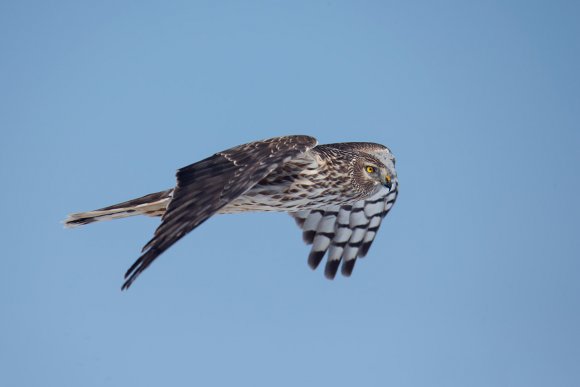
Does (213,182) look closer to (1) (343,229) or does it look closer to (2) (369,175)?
(2) (369,175)

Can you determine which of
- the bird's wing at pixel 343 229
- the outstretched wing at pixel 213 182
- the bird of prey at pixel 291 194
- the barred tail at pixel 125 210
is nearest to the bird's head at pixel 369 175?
the bird of prey at pixel 291 194

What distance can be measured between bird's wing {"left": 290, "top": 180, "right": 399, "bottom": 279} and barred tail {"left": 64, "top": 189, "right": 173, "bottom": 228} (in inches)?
89.8

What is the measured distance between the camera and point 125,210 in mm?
8750

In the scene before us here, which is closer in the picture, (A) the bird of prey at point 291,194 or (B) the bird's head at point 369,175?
(A) the bird of prey at point 291,194

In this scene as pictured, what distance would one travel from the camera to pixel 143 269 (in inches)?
257

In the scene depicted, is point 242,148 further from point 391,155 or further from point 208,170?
point 391,155

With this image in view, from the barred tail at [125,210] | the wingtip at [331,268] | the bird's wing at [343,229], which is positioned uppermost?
the bird's wing at [343,229]

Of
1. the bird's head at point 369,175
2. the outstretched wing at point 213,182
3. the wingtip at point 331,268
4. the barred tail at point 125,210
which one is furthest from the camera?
the wingtip at point 331,268

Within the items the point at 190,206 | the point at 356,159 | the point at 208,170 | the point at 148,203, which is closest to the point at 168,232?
the point at 190,206

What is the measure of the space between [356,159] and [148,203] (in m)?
2.14

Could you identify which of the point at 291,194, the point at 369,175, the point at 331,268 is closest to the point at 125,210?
the point at 291,194

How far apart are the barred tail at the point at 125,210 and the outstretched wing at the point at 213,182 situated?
74 cm

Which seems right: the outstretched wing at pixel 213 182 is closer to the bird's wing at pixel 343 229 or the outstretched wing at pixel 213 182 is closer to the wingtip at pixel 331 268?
the bird's wing at pixel 343 229

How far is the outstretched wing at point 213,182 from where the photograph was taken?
6.98 meters
